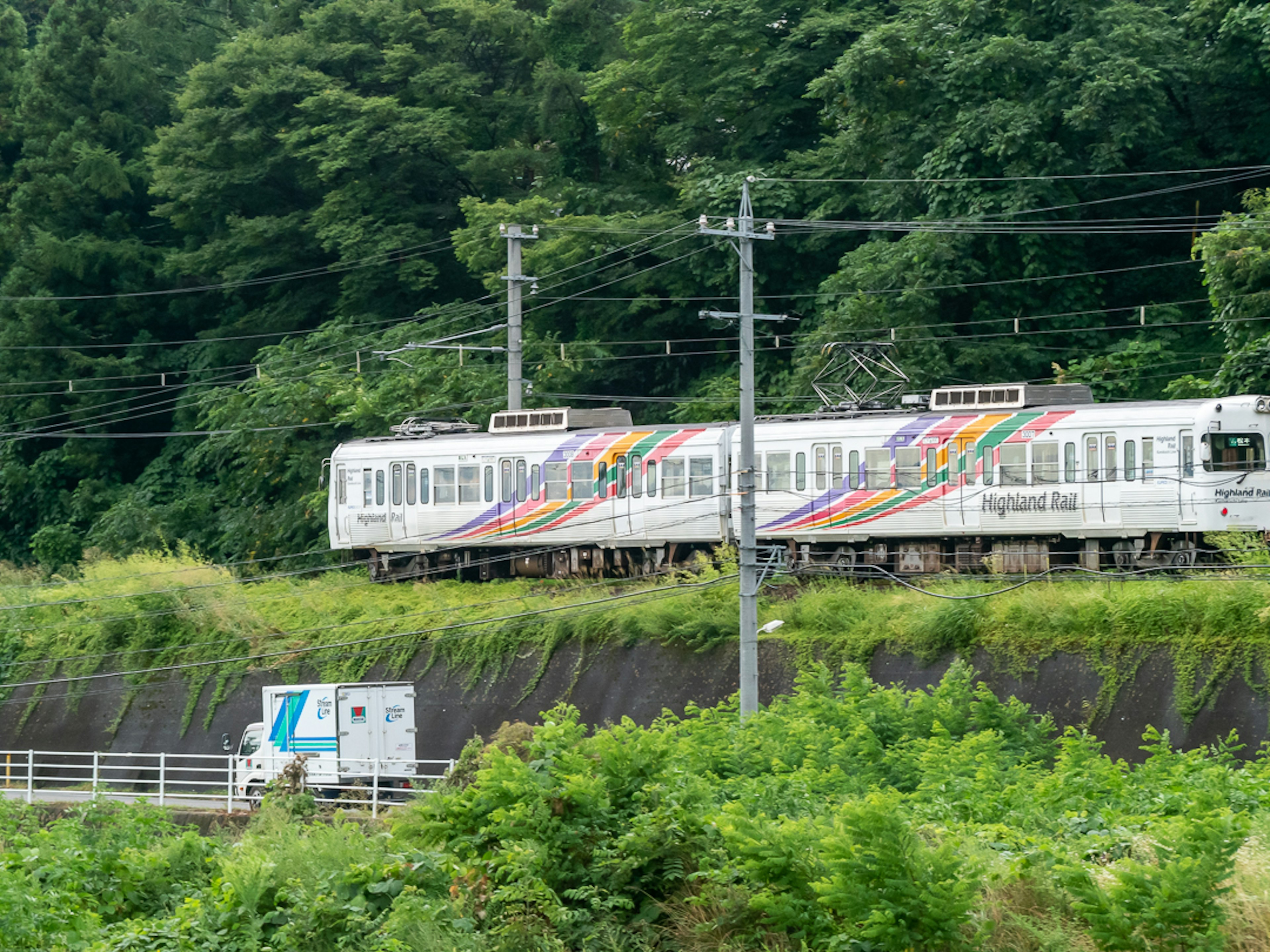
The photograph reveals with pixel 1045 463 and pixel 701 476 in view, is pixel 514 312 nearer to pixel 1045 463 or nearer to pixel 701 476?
pixel 701 476

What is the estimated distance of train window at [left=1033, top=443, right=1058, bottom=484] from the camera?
27.3 meters

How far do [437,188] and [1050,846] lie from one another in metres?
43.2

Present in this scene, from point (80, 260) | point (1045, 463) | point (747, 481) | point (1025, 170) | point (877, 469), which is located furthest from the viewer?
point (80, 260)

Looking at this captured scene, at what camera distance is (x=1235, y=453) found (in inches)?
1027

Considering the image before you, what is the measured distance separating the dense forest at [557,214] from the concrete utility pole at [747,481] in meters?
10.5

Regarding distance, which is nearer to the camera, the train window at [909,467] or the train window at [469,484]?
the train window at [909,467]

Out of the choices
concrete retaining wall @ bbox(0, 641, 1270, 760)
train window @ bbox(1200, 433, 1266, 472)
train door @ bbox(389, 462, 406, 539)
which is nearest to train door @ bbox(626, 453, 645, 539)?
concrete retaining wall @ bbox(0, 641, 1270, 760)

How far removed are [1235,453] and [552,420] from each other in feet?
45.4

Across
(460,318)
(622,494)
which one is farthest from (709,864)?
(460,318)

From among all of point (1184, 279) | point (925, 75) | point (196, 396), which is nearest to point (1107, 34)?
point (925, 75)

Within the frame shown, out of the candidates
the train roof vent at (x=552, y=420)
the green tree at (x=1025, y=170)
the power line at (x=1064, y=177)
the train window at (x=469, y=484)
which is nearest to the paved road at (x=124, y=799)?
the train window at (x=469, y=484)

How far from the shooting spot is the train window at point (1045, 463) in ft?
89.6

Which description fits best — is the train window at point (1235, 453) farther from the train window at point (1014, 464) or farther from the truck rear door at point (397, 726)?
the truck rear door at point (397, 726)

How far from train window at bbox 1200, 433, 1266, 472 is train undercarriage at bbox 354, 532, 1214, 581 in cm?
132
